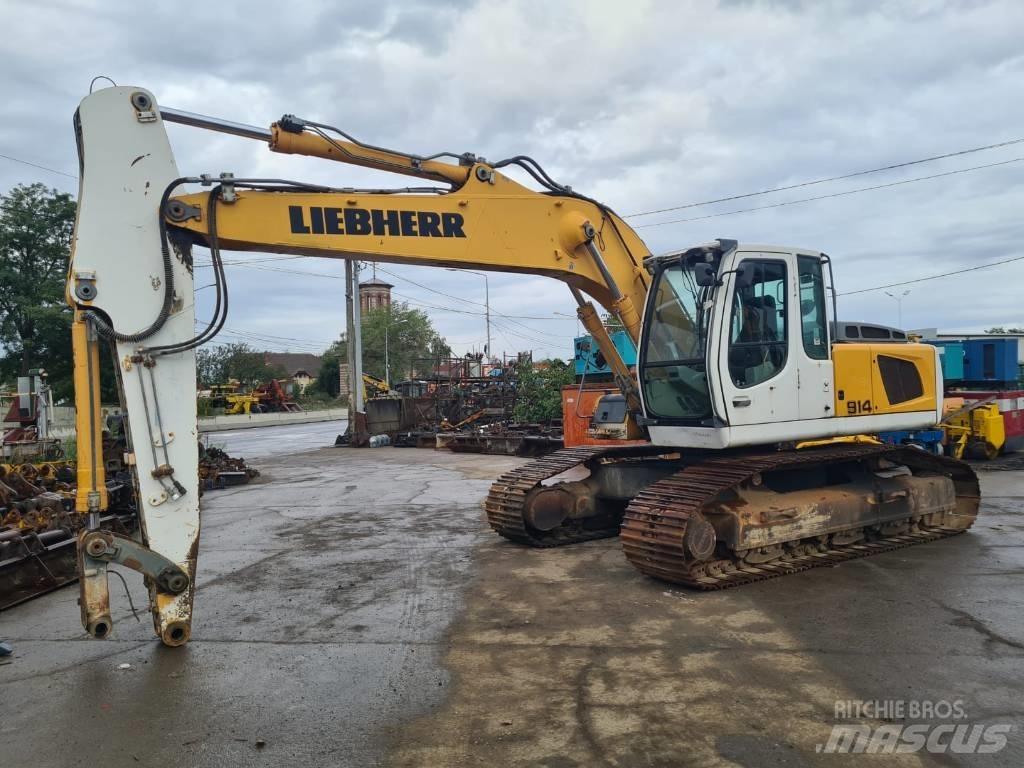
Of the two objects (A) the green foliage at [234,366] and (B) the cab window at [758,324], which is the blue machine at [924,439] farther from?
(A) the green foliage at [234,366]

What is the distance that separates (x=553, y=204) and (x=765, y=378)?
2403 mm

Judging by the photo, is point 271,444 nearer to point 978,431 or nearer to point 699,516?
point 978,431

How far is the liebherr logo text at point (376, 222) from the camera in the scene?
17.4 feet

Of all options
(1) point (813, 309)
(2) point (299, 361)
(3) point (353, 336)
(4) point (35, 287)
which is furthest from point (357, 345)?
(2) point (299, 361)

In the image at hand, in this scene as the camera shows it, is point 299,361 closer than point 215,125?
No

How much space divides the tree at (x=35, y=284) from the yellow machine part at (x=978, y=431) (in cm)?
2794

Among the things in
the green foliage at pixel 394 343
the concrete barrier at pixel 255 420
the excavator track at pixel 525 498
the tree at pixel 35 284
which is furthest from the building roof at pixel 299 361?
the excavator track at pixel 525 498

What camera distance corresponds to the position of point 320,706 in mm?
4086

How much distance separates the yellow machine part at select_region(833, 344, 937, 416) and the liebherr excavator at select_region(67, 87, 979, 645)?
23mm

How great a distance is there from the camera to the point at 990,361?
1538 centimetres

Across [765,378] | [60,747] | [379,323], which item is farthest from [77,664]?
[379,323]

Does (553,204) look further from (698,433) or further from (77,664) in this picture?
(77,664)

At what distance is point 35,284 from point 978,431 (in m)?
32.5

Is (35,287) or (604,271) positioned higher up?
(35,287)
